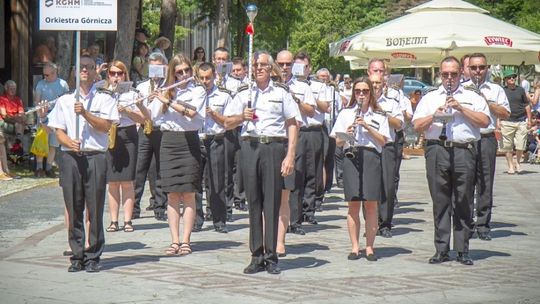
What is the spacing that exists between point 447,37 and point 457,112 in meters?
7.91

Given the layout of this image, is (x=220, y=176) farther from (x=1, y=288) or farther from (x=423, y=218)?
(x=1, y=288)

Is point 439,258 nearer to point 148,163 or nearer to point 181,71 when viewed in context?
point 181,71

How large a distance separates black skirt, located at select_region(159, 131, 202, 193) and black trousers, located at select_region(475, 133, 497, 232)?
346cm

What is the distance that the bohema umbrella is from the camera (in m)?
19.9

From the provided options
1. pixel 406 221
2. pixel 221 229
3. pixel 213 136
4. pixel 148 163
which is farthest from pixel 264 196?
pixel 406 221

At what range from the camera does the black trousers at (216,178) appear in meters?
14.5

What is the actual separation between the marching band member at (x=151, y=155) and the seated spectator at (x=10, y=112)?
201 inches

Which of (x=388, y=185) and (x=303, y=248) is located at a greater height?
(x=388, y=185)

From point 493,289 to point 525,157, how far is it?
19.0 metres

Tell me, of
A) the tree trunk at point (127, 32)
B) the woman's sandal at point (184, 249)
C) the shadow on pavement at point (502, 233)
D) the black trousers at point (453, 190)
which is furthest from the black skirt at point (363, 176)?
the tree trunk at point (127, 32)

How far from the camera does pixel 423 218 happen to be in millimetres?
16531

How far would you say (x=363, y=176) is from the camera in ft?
40.5

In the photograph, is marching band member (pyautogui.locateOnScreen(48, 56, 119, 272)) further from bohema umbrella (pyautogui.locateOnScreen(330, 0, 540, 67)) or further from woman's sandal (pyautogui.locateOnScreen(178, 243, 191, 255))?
bohema umbrella (pyautogui.locateOnScreen(330, 0, 540, 67))

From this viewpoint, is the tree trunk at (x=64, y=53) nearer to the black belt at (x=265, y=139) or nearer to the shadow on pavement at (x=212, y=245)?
the shadow on pavement at (x=212, y=245)
